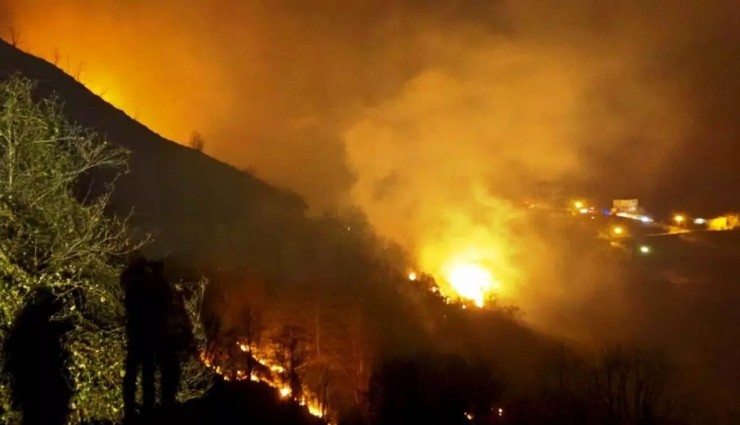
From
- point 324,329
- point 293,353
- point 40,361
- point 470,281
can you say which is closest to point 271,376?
point 293,353

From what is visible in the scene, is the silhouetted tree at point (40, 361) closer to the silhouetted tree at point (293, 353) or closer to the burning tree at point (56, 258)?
the burning tree at point (56, 258)

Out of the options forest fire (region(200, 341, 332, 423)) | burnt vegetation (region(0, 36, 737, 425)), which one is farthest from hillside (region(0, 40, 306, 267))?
forest fire (region(200, 341, 332, 423))

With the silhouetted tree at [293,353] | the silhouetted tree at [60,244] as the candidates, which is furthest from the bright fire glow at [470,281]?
A: the silhouetted tree at [60,244]

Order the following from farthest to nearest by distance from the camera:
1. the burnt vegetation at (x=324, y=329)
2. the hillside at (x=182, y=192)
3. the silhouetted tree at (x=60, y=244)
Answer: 1. the hillside at (x=182, y=192)
2. the burnt vegetation at (x=324, y=329)
3. the silhouetted tree at (x=60, y=244)

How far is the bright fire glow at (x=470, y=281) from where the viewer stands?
244 ft

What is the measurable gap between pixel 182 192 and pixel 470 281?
1340 inches

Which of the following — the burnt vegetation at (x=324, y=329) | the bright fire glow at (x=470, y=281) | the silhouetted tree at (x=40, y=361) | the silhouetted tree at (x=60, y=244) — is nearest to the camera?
the silhouetted tree at (x=60, y=244)

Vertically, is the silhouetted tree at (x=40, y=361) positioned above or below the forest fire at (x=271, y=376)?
below

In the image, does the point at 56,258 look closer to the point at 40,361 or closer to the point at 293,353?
the point at 40,361

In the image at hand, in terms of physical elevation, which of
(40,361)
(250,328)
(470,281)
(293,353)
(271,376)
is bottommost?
(40,361)

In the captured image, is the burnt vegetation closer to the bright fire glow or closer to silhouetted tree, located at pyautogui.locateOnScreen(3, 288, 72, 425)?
the bright fire glow

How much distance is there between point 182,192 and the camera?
55.9 metres

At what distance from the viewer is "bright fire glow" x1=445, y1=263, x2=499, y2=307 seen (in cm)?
7431

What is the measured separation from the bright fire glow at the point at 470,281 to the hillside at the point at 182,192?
1785 centimetres
